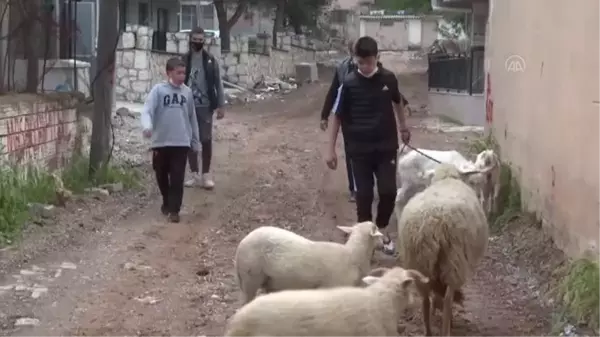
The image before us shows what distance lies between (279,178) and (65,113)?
3078 mm

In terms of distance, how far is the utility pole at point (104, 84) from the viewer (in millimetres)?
11711

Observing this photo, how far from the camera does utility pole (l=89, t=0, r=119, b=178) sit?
1171 cm

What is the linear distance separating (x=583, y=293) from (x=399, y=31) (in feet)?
205

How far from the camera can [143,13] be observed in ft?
126

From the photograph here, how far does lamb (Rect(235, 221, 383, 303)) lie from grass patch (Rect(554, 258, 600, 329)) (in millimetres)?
1437

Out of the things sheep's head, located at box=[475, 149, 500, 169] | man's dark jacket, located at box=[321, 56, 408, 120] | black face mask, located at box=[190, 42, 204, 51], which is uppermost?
black face mask, located at box=[190, 42, 204, 51]

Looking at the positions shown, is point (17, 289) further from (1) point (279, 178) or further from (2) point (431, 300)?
(1) point (279, 178)

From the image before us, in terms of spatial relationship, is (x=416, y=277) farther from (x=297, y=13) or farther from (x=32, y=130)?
(x=297, y=13)

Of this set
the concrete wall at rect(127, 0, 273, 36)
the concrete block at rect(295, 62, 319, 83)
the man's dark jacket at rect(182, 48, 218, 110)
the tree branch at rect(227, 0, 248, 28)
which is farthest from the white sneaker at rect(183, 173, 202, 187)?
the tree branch at rect(227, 0, 248, 28)

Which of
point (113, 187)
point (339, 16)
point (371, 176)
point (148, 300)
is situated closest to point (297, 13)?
point (339, 16)

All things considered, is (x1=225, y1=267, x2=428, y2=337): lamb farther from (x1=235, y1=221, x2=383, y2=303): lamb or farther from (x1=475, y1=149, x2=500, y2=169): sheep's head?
(x1=475, y1=149, x2=500, y2=169): sheep's head

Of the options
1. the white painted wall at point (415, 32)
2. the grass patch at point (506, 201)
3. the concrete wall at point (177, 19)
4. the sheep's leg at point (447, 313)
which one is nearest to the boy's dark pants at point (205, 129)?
the grass patch at point (506, 201)

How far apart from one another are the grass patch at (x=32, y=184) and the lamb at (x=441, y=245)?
3831 millimetres

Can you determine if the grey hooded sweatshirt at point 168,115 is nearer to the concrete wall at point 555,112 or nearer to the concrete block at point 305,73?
the concrete wall at point 555,112
